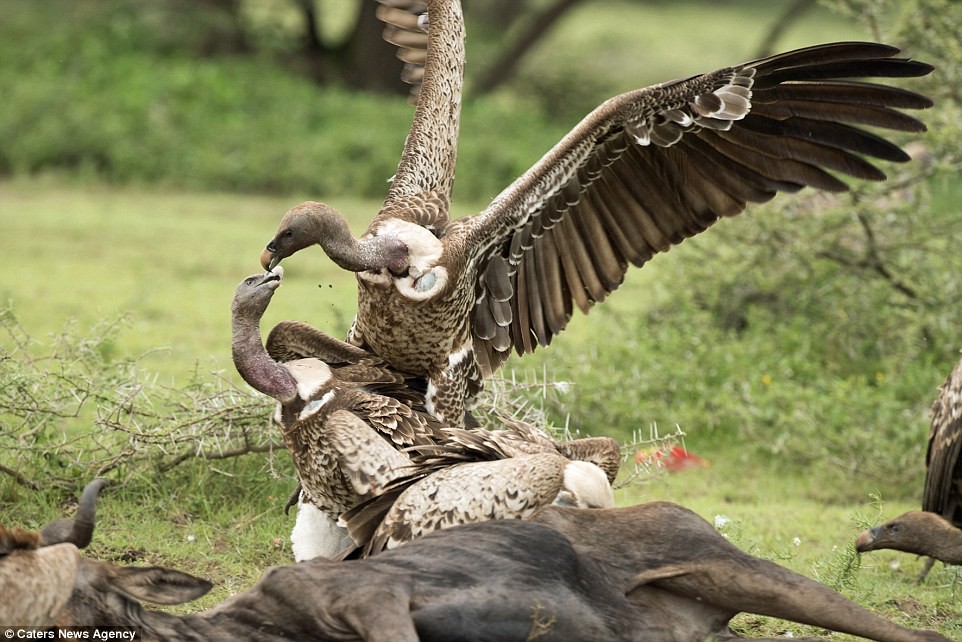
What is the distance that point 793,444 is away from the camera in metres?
7.43

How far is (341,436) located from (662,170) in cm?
177

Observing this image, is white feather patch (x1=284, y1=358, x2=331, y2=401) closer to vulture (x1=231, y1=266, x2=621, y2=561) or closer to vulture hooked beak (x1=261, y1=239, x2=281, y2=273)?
vulture (x1=231, y1=266, x2=621, y2=561)

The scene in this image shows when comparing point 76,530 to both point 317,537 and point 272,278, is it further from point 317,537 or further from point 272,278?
point 317,537

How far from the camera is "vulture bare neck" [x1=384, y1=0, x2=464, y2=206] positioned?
5.91 metres

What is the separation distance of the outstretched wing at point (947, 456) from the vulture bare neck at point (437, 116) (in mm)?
2296

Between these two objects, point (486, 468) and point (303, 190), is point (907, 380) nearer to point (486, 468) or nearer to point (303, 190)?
point (486, 468)

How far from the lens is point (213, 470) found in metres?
6.08

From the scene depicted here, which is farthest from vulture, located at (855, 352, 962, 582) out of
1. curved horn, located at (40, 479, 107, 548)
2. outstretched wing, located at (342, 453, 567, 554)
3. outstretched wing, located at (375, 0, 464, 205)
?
curved horn, located at (40, 479, 107, 548)

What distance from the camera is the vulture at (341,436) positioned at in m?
4.62

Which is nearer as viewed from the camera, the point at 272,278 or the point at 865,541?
the point at 272,278

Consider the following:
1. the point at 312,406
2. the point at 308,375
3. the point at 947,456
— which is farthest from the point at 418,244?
the point at 947,456

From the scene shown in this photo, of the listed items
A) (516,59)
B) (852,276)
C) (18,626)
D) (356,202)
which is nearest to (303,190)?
(356,202)

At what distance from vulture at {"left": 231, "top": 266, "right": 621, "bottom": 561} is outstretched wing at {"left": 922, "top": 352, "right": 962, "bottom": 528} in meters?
1.60

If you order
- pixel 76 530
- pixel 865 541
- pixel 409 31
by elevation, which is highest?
pixel 409 31
